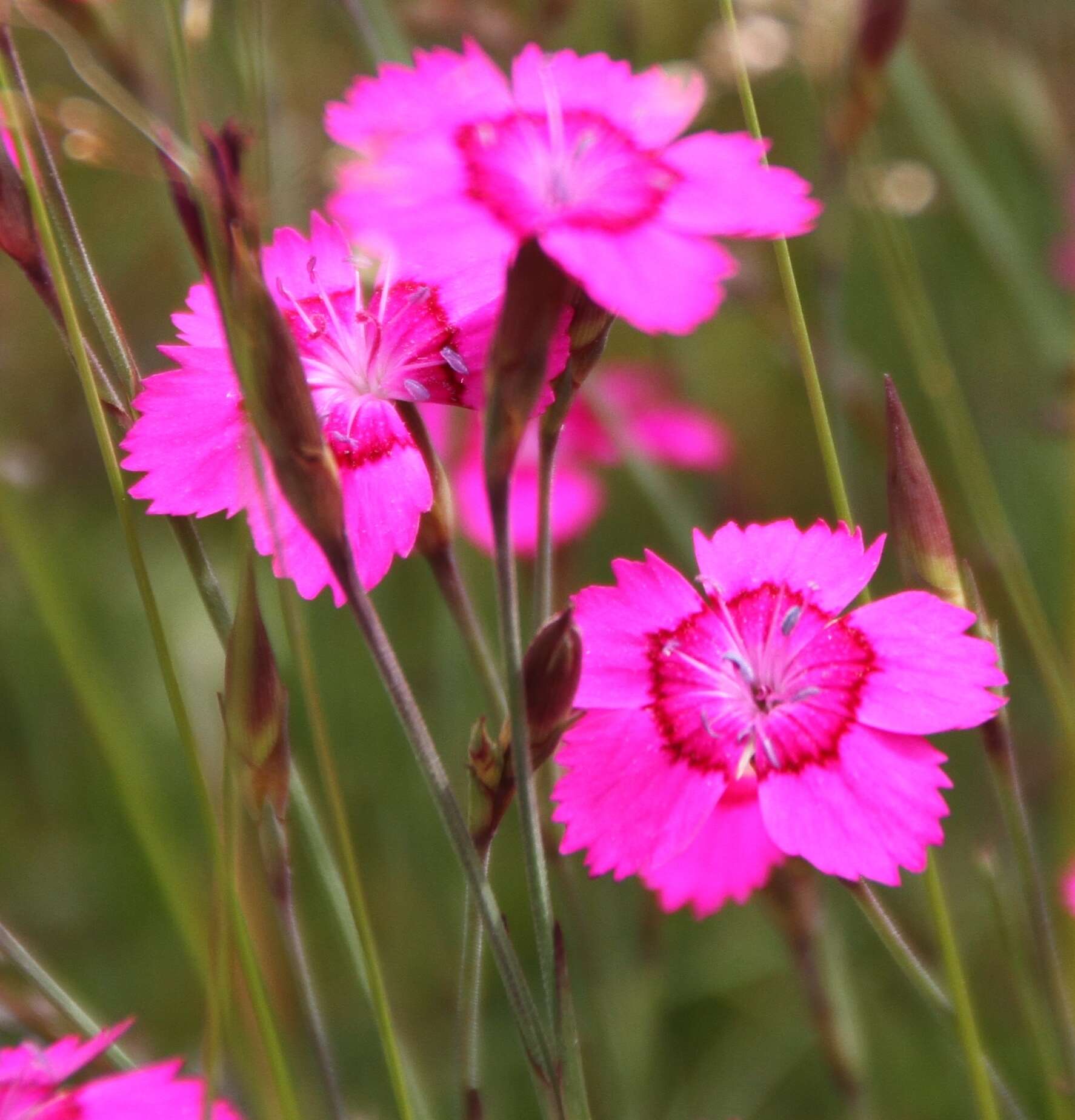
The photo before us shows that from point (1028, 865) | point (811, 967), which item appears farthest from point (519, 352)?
point (811, 967)

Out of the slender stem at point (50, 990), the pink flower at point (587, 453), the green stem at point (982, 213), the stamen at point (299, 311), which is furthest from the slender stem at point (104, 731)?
the green stem at point (982, 213)

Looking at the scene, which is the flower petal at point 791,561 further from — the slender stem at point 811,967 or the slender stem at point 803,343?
the slender stem at point 811,967

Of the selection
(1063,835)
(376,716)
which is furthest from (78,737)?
(1063,835)

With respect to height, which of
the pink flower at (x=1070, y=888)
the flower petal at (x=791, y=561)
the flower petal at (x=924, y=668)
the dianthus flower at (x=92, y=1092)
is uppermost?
the flower petal at (x=791, y=561)

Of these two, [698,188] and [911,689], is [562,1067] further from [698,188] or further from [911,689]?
[698,188]

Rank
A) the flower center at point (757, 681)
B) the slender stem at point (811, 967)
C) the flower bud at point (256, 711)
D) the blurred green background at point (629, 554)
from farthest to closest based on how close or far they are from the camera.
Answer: the blurred green background at point (629, 554), the slender stem at point (811, 967), the flower center at point (757, 681), the flower bud at point (256, 711)

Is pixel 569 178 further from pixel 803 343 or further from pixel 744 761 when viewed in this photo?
pixel 744 761
